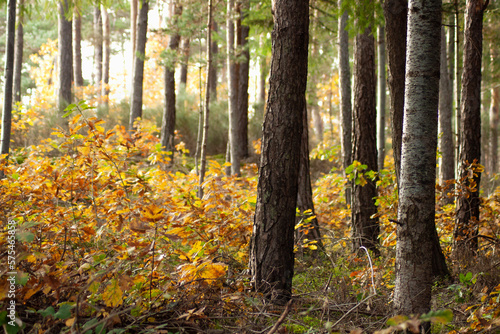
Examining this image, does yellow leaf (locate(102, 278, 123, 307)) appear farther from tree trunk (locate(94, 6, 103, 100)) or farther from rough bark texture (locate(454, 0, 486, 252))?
tree trunk (locate(94, 6, 103, 100))

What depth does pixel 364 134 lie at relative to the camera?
5.09 m

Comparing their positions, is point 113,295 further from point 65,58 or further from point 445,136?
point 65,58

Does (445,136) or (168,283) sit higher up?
(445,136)

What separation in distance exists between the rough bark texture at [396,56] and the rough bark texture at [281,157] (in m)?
1.40

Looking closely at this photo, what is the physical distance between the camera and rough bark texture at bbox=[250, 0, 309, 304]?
2975mm

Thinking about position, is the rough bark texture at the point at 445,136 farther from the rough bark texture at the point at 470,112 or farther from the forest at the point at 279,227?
the rough bark texture at the point at 470,112

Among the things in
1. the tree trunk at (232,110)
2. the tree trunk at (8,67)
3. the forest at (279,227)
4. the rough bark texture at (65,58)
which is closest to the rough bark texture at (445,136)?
the forest at (279,227)

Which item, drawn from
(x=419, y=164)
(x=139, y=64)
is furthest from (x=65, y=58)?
(x=419, y=164)

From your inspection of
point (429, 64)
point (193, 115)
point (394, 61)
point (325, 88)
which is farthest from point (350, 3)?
point (325, 88)

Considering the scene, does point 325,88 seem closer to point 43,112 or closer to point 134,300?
point 43,112

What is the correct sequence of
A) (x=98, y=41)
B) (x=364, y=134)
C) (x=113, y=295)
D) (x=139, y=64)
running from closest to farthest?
(x=113, y=295), (x=364, y=134), (x=139, y=64), (x=98, y=41)

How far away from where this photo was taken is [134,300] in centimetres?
246

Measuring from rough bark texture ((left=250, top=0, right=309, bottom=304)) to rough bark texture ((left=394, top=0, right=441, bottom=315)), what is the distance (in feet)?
2.88

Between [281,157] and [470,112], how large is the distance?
2.90m
